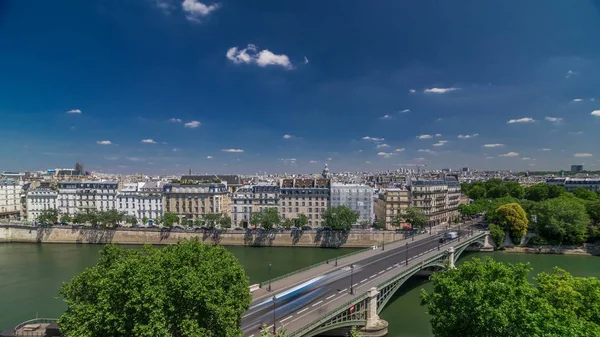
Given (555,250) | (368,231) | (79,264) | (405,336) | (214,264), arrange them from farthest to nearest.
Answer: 1. (368,231)
2. (555,250)
3. (79,264)
4. (405,336)
5. (214,264)

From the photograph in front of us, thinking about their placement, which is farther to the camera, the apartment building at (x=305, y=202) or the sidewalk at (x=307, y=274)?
the apartment building at (x=305, y=202)

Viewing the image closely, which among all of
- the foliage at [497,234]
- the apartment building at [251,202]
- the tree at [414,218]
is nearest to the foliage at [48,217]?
the apartment building at [251,202]

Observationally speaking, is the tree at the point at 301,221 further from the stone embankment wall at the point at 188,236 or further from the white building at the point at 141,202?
the white building at the point at 141,202

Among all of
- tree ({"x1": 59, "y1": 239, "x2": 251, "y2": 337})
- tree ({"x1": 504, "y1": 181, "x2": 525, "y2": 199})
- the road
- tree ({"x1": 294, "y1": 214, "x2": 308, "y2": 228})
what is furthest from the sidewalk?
tree ({"x1": 504, "y1": 181, "x2": 525, "y2": 199})

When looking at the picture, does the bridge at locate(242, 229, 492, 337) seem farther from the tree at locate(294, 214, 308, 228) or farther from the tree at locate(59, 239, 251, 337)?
the tree at locate(294, 214, 308, 228)

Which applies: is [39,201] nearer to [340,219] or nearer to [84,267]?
[84,267]

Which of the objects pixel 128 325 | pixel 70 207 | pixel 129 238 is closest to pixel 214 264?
→ pixel 128 325

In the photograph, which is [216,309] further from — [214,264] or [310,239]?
[310,239]
